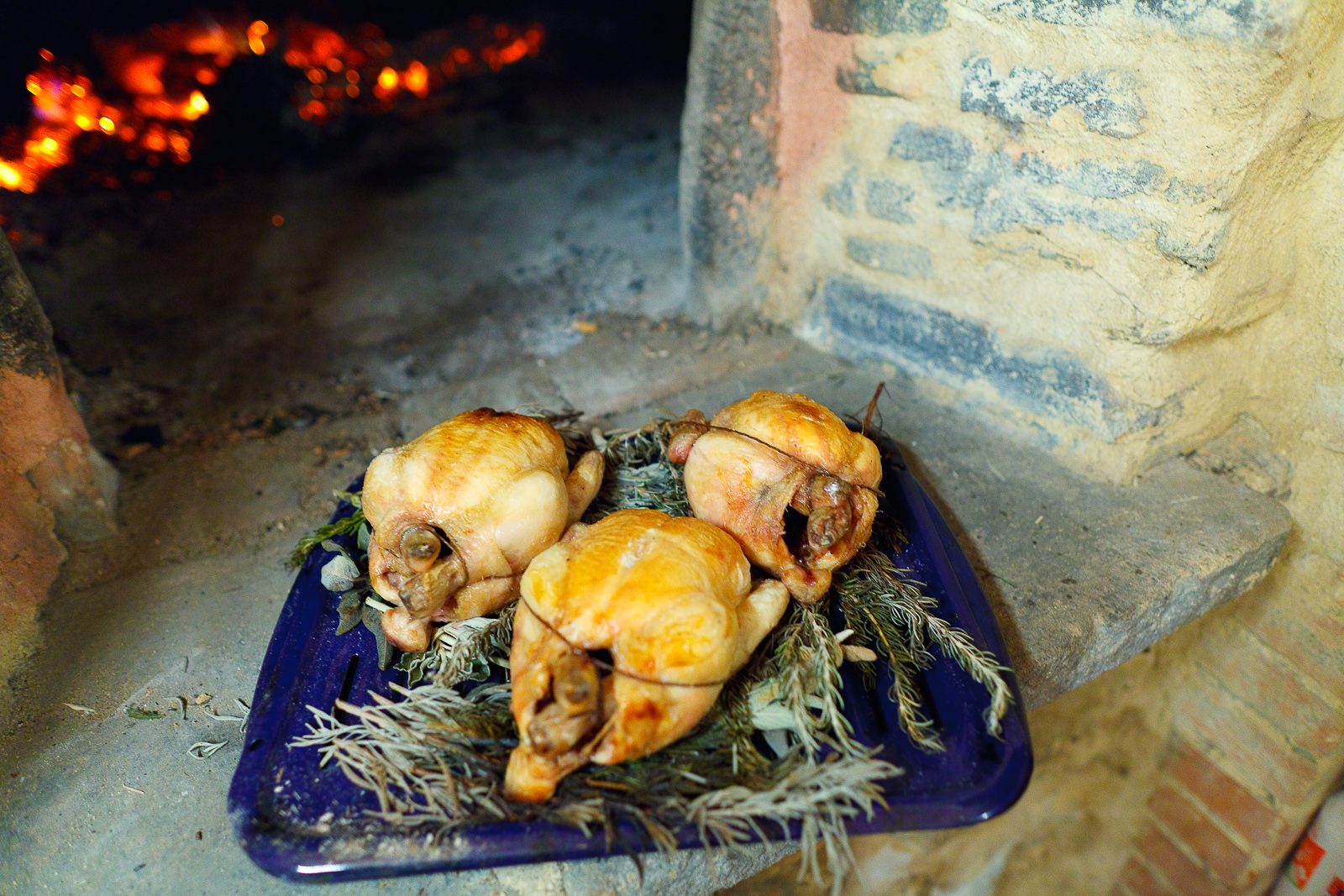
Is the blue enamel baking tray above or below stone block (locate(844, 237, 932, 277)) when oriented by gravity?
below


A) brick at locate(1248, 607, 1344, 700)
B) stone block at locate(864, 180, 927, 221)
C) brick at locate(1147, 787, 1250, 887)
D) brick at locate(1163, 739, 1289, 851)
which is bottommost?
brick at locate(1147, 787, 1250, 887)

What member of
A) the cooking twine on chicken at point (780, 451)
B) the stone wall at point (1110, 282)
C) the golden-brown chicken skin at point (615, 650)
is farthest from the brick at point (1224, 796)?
the golden-brown chicken skin at point (615, 650)

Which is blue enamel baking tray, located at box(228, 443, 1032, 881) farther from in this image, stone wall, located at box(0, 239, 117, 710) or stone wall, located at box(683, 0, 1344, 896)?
stone wall, located at box(683, 0, 1344, 896)

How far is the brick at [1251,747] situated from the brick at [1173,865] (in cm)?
46

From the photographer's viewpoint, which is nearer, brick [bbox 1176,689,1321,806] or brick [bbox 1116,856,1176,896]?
brick [bbox 1176,689,1321,806]

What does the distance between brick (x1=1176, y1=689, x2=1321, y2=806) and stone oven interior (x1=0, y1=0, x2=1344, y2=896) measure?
0.04 feet

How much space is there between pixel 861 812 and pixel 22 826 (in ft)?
5.17

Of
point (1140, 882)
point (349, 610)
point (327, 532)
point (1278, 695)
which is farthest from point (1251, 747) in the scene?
point (327, 532)

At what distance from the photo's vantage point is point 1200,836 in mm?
2760

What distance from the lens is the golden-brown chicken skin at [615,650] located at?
1269mm

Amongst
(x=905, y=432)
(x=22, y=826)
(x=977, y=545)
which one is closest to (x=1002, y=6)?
(x=905, y=432)

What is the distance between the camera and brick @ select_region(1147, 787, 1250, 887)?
2643 mm

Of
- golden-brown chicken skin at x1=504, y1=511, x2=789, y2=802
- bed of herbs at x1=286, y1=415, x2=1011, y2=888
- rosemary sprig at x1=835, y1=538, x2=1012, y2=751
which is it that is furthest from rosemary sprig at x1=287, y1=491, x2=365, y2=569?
rosemary sprig at x1=835, y1=538, x2=1012, y2=751

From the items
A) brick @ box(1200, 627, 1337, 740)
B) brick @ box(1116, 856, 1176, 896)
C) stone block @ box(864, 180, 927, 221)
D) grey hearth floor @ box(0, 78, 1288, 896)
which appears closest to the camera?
grey hearth floor @ box(0, 78, 1288, 896)
